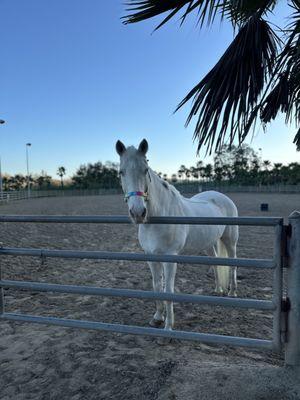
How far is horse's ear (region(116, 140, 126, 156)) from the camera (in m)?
2.53

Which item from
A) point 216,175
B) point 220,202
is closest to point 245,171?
point 216,175

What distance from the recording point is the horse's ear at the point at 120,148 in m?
2.53

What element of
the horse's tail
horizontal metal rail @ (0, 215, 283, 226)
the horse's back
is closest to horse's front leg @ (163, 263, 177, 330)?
horizontal metal rail @ (0, 215, 283, 226)

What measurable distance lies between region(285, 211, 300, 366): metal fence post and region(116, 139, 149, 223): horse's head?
1040 millimetres

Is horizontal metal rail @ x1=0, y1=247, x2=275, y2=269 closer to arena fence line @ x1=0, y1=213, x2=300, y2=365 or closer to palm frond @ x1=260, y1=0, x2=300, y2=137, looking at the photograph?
arena fence line @ x1=0, y1=213, x2=300, y2=365

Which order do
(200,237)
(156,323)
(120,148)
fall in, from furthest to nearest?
(200,237) < (156,323) < (120,148)

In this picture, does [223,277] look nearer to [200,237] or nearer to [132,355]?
[200,237]

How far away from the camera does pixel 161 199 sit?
3.12m

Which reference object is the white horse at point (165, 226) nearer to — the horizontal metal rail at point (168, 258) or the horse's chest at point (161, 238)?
the horse's chest at point (161, 238)

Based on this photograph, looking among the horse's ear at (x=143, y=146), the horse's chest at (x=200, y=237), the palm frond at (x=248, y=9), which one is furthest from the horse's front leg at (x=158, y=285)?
the palm frond at (x=248, y=9)

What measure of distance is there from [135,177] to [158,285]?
133 centimetres

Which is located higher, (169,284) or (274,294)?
(274,294)

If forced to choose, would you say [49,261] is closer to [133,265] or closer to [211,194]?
[133,265]

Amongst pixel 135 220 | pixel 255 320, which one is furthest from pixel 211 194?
pixel 135 220
